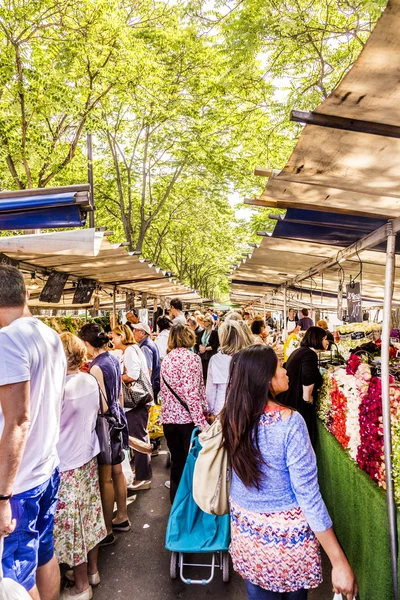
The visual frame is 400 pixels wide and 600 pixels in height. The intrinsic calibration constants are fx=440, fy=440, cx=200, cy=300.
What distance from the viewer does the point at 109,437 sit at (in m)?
4.01

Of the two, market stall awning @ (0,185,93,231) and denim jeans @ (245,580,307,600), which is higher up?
market stall awning @ (0,185,93,231)

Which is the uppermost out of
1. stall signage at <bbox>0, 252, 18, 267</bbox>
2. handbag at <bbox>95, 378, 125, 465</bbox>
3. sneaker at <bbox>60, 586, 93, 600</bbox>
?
stall signage at <bbox>0, 252, 18, 267</bbox>

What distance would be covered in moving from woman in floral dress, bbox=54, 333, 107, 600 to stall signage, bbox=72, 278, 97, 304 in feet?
16.6

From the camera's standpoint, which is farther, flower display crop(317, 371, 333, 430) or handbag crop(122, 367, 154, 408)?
handbag crop(122, 367, 154, 408)

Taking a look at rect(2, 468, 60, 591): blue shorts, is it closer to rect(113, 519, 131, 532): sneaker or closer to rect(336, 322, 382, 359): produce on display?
rect(113, 519, 131, 532): sneaker

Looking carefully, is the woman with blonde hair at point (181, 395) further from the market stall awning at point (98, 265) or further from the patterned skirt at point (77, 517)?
the market stall awning at point (98, 265)

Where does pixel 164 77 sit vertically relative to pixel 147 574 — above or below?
above

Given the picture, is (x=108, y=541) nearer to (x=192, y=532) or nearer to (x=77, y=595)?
(x=77, y=595)

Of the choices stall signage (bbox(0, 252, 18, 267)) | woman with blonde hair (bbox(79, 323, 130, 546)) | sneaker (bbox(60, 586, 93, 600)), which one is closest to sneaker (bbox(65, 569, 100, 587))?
sneaker (bbox(60, 586, 93, 600))

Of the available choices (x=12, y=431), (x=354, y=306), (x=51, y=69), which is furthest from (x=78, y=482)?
(x=51, y=69)

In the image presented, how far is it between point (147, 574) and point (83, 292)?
579cm

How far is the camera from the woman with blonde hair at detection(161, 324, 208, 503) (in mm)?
4328

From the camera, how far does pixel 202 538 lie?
130 inches

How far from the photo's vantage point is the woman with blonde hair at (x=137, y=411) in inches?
200
